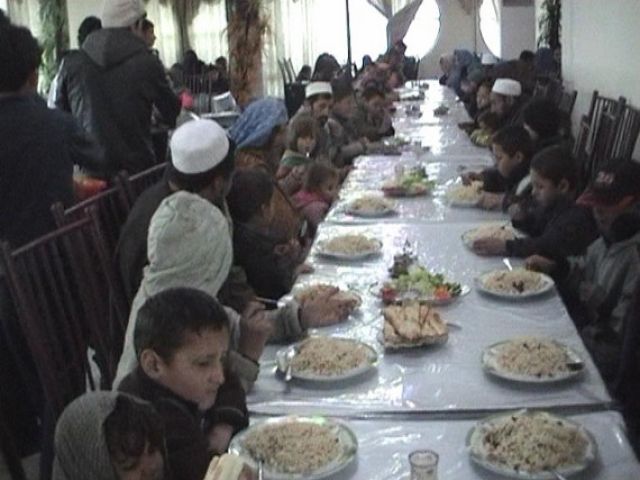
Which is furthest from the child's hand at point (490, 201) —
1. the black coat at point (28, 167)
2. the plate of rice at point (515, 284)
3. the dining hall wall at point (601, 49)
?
the black coat at point (28, 167)

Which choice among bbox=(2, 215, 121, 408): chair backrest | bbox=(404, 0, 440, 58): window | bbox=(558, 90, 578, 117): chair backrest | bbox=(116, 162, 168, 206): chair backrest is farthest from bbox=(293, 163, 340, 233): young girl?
bbox=(404, 0, 440, 58): window

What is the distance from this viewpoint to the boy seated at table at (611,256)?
2.58m

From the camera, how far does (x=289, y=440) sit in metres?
1.65

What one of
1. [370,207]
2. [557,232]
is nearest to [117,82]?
[370,207]

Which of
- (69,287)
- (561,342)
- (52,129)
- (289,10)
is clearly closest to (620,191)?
(561,342)

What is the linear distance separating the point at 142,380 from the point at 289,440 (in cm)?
27

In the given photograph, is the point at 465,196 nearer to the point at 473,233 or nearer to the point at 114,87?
the point at 473,233

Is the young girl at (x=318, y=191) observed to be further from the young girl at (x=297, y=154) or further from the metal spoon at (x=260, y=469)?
the metal spoon at (x=260, y=469)

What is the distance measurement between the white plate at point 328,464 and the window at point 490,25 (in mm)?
10957

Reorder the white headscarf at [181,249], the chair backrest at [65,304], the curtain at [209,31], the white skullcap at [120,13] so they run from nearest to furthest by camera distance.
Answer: the white headscarf at [181,249], the chair backrest at [65,304], the white skullcap at [120,13], the curtain at [209,31]

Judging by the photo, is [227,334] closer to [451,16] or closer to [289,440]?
[289,440]

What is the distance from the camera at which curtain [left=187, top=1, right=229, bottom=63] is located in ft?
40.1

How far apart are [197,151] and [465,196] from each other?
5.46ft

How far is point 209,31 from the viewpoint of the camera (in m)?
12.4
